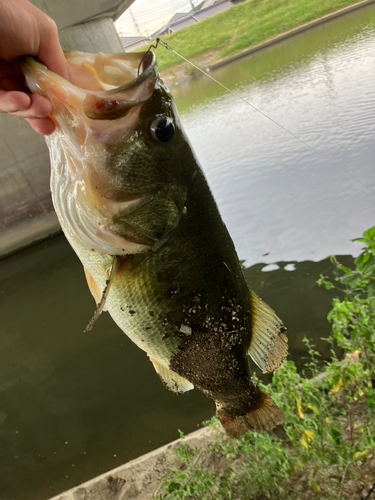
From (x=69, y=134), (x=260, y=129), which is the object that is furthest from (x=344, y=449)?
(x=260, y=129)

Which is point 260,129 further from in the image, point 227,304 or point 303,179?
point 227,304

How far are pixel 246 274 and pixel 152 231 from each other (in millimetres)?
3498

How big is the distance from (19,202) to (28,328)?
386 cm

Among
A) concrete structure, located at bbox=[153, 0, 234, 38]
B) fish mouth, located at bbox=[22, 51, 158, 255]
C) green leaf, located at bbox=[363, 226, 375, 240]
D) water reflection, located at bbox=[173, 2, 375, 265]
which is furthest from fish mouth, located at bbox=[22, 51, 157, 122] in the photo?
concrete structure, located at bbox=[153, 0, 234, 38]

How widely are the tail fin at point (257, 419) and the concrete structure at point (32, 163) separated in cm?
705

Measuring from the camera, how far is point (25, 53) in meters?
0.93

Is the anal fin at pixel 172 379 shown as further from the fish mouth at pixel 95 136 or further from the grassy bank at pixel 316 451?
the fish mouth at pixel 95 136

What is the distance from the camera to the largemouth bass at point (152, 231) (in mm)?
984

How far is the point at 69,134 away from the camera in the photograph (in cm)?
102

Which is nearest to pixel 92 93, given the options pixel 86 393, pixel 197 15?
pixel 86 393

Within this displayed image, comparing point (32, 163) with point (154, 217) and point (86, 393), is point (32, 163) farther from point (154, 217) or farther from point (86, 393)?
point (154, 217)

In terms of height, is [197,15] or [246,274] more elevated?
[197,15]

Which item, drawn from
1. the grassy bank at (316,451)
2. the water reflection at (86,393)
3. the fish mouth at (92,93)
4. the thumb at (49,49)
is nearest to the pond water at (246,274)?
the water reflection at (86,393)

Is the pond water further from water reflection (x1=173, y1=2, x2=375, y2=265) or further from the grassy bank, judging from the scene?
the grassy bank
